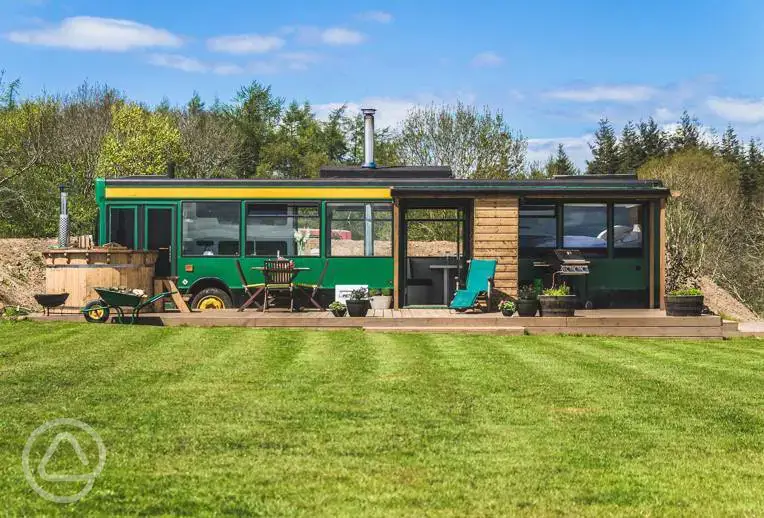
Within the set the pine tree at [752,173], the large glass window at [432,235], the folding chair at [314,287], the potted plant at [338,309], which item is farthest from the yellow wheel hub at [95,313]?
the pine tree at [752,173]

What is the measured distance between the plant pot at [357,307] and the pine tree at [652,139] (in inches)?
1739

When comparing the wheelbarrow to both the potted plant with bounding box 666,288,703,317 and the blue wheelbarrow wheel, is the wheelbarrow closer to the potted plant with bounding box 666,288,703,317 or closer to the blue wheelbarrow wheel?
the blue wheelbarrow wheel

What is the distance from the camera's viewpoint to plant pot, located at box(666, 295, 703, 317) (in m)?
15.8

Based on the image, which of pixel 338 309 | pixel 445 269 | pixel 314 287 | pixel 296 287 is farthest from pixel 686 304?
pixel 296 287

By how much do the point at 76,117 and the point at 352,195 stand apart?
29526mm

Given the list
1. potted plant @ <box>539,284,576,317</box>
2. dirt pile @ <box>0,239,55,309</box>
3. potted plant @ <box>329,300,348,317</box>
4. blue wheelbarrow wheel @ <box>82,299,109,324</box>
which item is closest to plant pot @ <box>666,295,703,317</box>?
potted plant @ <box>539,284,576,317</box>

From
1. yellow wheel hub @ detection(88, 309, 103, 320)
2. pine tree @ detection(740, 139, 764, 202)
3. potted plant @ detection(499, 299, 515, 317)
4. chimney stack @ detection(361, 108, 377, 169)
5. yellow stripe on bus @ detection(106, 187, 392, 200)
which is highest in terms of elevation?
pine tree @ detection(740, 139, 764, 202)

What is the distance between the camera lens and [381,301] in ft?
57.7

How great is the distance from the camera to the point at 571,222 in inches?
709

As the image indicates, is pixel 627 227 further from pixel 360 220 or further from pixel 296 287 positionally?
pixel 296 287

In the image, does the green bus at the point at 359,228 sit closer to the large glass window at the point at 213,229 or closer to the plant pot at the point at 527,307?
the large glass window at the point at 213,229

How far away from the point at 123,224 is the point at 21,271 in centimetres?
626

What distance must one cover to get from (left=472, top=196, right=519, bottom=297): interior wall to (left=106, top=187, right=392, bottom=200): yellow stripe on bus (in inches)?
69.9

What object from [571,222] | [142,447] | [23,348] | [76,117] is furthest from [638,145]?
[142,447]
